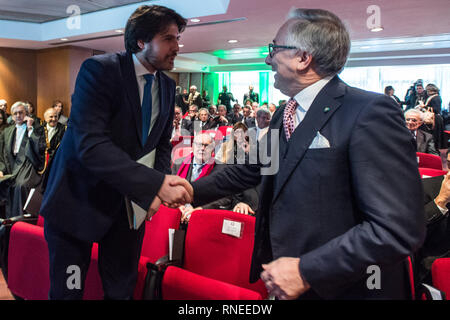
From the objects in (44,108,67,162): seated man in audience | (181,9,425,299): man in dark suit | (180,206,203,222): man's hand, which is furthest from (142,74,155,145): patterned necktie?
(44,108,67,162): seated man in audience

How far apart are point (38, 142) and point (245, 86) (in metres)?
13.4

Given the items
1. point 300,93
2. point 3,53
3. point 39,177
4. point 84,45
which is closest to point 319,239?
point 300,93

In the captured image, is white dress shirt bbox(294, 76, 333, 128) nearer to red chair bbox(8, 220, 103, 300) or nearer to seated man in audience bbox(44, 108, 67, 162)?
red chair bbox(8, 220, 103, 300)

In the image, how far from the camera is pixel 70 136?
138 centimetres

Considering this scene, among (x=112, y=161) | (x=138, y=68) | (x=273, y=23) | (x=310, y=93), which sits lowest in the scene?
(x=112, y=161)

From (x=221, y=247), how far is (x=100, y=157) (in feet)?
3.41

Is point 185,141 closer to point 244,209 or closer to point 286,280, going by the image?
point 244,209

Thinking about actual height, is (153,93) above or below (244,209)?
above

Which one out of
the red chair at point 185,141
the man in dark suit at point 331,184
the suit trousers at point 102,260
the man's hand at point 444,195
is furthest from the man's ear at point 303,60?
the red chair at point 185,141

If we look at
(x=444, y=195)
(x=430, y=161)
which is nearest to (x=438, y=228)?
(x=444, y=195)

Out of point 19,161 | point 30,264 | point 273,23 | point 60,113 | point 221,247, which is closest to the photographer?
point 221,247

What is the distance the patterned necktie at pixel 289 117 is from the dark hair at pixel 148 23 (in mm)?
641

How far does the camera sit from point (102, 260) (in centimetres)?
152

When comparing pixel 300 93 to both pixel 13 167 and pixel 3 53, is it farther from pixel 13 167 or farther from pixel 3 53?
pixel 3 53
